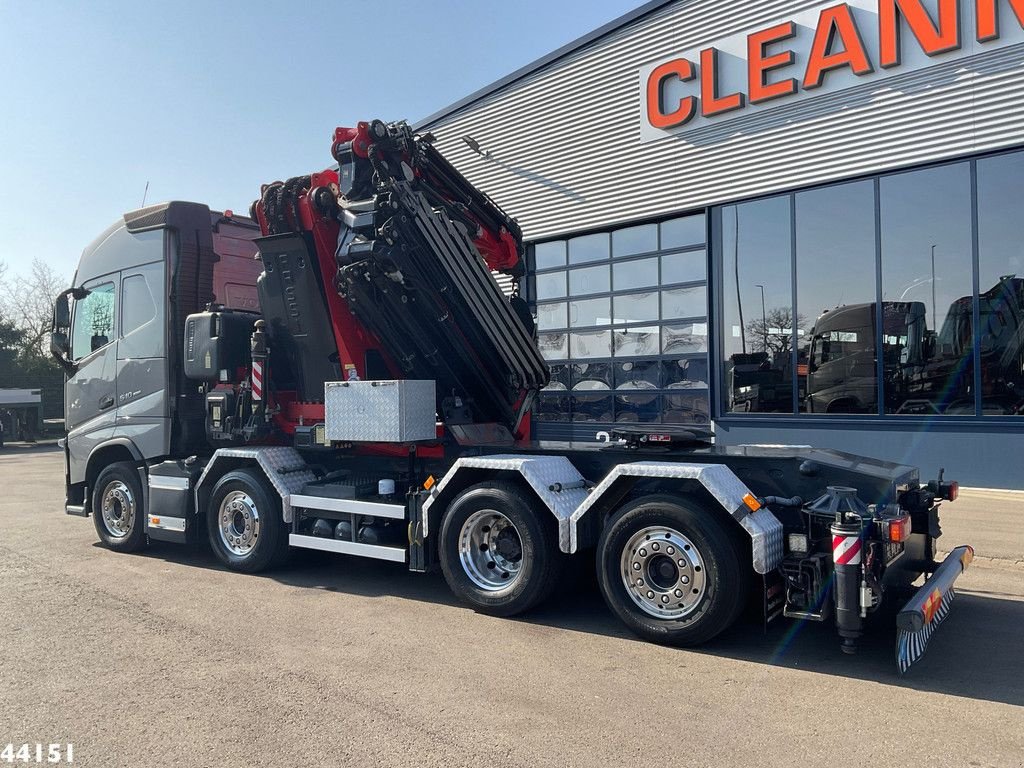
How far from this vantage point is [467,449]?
6.88 m

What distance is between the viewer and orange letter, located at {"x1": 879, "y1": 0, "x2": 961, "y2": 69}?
1102cm

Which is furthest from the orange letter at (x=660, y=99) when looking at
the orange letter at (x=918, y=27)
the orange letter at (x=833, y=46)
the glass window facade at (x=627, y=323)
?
the orange letter at (x=918, y=27)

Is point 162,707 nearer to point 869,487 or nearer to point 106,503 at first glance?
point 869,487

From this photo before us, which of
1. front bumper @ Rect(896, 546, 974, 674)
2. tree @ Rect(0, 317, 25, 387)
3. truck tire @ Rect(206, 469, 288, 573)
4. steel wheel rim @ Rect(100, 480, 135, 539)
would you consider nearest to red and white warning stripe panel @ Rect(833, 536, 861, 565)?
front bumper @ Rect(896, 546, 974, 674)

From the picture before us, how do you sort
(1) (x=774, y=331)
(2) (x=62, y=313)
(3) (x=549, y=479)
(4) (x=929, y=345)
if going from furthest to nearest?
(1) (x=774, y=331) → (4) (x=929, y=345) → (2) (x=62, y=313) → (3) (x=549, y=479)

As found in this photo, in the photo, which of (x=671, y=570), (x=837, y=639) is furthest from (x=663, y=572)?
(x=837, y=639)

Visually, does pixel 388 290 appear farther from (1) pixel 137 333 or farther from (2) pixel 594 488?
(1) pixel 137 333

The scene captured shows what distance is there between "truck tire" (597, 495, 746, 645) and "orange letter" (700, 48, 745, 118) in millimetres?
10096

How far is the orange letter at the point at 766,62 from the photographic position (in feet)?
41.1

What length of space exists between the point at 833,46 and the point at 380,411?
31.7 ft

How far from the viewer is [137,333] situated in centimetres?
860

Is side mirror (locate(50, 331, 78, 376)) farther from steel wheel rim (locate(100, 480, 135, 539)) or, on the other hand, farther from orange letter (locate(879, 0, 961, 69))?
orange letter (locate(879, 0, 961, 69))

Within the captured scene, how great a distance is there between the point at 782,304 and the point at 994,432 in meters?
3.59

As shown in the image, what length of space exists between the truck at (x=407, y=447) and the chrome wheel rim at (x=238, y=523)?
2cm
